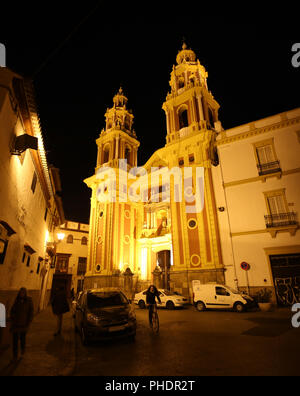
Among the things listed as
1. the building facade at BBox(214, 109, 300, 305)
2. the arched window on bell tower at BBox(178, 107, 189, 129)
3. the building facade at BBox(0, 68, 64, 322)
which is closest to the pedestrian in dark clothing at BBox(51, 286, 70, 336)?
the building facade at BBox(0, 68, 64, 322)

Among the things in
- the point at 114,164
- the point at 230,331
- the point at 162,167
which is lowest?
the point at 230,331

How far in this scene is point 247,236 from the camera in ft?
54.1

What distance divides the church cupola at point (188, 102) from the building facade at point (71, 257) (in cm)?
2119

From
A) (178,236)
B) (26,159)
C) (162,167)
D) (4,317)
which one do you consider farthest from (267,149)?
(4,317)

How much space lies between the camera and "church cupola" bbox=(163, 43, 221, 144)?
2400 cm

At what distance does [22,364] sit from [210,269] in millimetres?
14689

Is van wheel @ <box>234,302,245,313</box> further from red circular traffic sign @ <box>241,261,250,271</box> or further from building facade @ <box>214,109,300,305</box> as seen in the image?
red circular traffic sign @ <box>241,261,250,271</box>

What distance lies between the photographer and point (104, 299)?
7988 mm

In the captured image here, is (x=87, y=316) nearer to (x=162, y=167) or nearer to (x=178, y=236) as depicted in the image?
(x=178, y=236)

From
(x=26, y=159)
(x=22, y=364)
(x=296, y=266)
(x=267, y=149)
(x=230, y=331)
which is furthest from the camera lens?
(x=267, y=149)

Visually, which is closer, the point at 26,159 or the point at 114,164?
the point at 26,159

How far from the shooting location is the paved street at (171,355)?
4.52m

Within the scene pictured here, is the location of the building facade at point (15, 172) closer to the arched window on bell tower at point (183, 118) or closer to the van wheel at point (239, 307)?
the van wheel at point (239, 307)

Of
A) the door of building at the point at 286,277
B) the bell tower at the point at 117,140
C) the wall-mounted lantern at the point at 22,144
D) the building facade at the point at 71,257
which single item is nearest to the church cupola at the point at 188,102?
the bell tower at the point at 117,140
